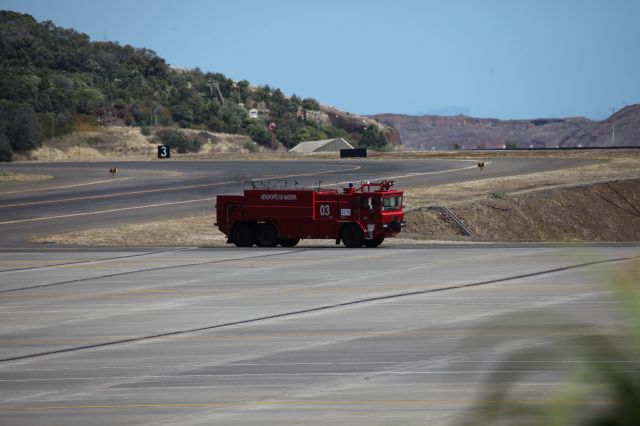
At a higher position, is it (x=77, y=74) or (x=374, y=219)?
(x=77, y=74)

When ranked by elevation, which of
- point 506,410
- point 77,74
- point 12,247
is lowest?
point 12,247

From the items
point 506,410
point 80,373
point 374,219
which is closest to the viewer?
point 506,410

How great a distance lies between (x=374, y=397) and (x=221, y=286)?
1543 cm

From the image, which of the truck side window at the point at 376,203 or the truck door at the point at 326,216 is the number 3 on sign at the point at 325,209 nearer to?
the truck door at the point at 326,216

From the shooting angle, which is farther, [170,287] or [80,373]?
[170,287]

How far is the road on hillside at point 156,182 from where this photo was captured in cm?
5572

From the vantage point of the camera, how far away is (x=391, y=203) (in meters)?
37.8

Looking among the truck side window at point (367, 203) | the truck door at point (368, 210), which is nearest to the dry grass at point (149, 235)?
the truck door at point (368, 210)

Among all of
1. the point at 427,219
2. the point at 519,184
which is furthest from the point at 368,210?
the point at 519,184

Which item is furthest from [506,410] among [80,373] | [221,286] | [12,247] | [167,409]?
[12,247]

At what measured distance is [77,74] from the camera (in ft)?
623

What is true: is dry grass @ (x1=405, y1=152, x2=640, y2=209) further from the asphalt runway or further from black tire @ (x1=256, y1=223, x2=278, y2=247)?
the asphalt runway

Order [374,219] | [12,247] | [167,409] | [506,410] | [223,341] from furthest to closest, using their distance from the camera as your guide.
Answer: [12,247] < [374,219] < [223,341] < [167,409] < [506,410]

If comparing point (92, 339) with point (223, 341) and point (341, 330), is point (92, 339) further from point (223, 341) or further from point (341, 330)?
point (341, 330)
